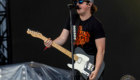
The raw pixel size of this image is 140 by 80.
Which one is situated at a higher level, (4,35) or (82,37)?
(82,37)

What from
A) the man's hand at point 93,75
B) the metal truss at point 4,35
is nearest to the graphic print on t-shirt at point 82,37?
the man's hand at point 93,75

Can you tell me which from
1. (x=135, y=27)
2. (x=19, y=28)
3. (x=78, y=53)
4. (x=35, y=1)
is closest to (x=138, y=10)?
(x=135, y=27)

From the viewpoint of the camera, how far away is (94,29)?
2.55m

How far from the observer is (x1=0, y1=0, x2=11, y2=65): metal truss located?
478 cm

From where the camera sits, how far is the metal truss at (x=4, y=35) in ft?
15.7

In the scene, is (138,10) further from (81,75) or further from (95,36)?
(81,75)

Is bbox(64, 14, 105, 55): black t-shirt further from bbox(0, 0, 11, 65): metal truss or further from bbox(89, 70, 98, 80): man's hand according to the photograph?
bbox(0, 0, 11, 65): metal truss

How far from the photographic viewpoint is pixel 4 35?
485 cm

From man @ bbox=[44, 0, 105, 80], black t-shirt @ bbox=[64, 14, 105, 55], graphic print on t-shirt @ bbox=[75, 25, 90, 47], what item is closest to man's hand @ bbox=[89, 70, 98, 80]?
man @ bbox=[44, 0, 105, 80]

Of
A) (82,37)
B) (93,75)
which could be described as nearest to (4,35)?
(82,37)

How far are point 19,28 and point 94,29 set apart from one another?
250 centimetres

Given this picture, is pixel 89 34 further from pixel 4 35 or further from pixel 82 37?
pixel 4 35

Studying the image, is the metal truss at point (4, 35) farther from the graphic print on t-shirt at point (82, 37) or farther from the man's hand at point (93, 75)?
the man's hand at point (93, 75)

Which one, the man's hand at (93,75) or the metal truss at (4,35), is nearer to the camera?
the man's hand at (93,75)
